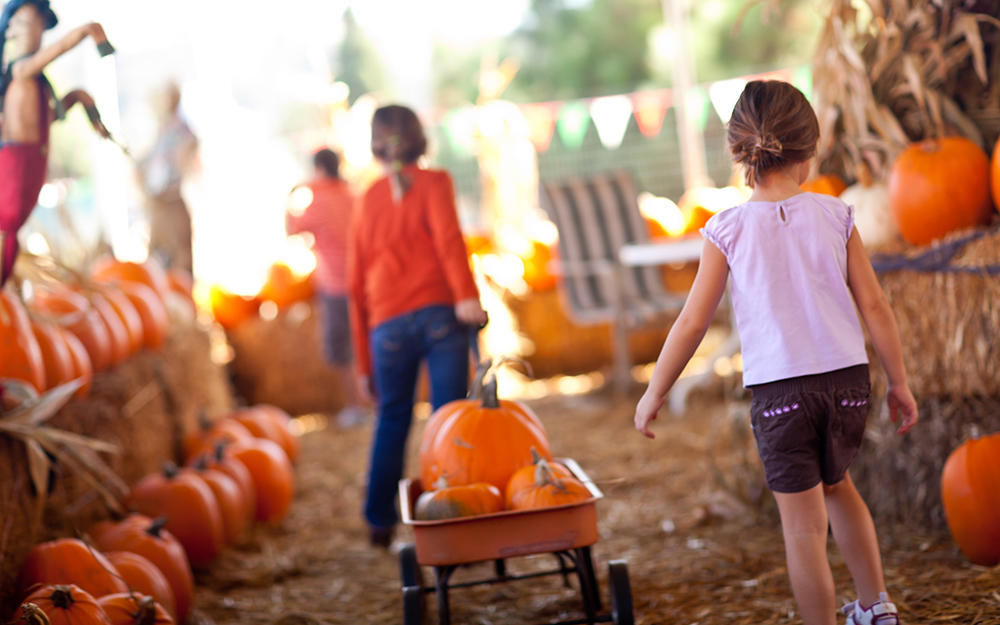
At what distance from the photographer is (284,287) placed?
578 centimetres

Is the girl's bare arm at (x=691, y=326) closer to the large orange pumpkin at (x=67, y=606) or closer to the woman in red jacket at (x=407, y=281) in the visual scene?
the woman in red jacket at (x=407, y=281)

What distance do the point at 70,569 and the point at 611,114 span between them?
8.13m

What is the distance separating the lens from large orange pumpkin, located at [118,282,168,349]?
3617mm

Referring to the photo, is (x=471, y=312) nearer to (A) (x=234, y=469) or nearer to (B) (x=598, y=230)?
(A) (x=234, y=469)

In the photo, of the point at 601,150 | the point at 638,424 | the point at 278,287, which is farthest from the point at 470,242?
the point at 601,150

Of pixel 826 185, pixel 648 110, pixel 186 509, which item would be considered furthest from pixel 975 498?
pixel 648 110

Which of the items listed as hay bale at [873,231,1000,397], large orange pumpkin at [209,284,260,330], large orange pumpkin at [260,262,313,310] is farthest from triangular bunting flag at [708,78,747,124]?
hay bale at [873,231,1000,397]

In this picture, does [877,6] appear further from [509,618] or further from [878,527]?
[509,618]

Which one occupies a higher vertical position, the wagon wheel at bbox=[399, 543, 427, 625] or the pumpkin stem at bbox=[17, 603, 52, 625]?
the pumpkin stem at bbox=[17, 603, 52, 625]

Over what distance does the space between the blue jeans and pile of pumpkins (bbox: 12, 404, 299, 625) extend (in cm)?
54

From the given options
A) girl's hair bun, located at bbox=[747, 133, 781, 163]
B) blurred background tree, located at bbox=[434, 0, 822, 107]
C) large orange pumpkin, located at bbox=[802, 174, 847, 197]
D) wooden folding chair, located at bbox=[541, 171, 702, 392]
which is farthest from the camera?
blurred background tree, located at bbox=[434, 0, 822, 107]

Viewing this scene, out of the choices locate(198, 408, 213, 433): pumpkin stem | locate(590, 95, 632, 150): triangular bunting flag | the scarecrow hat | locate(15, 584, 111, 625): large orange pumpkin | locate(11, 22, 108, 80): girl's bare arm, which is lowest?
→ locate(15, 584, 111, 625): large orange pumpkin

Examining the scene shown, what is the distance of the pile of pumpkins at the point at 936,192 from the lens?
2475 millimetres

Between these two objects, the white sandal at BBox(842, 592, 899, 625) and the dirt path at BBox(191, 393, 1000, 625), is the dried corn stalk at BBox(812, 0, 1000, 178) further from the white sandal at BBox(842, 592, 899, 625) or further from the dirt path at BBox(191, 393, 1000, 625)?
the white sandal at BBox(842, 592, 899, 625)
